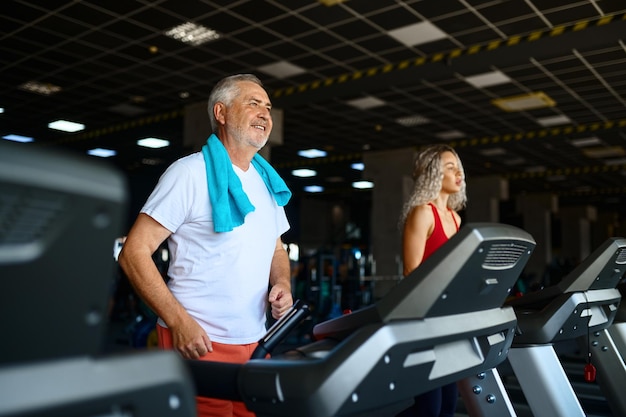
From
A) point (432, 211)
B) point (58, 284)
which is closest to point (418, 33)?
point (432, 211)

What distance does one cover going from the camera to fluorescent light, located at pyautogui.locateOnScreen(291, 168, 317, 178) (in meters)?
16.1

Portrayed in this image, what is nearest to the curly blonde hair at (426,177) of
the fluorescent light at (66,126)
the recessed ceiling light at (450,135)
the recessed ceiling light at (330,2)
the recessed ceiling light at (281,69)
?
the recessed ceiling light at (330,2)

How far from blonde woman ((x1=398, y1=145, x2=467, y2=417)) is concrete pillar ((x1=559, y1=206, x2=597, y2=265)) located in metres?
22.9

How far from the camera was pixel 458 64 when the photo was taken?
24.4 ft

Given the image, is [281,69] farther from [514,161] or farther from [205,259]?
[514,161]

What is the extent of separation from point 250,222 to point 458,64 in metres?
6.35

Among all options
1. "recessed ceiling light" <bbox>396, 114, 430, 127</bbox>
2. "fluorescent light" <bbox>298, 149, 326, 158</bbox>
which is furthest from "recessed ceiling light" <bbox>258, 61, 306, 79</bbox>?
"fluorescent light" <bbox>298, 149, 326, 158</bbox>

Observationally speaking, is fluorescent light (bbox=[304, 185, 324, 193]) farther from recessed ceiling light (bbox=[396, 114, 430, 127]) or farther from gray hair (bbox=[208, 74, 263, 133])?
gray hair (bbox=[208, 74, 263, 133])

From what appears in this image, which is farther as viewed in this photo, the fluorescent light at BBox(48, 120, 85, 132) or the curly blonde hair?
the fluorescent light at BBox(48, 120, 85, 132)

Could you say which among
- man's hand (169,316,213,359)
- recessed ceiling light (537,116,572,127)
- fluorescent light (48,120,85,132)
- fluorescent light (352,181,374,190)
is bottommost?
man's hand (169,316,213,359)

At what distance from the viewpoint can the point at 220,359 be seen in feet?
5.25

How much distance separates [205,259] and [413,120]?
30.5 feet

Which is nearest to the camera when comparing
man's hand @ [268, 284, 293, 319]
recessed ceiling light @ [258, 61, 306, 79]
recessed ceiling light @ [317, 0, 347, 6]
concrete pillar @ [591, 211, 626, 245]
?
man's hand @ [268, 284, 293, 319]

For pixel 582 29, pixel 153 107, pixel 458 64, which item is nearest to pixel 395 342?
pixel 582 29
